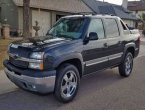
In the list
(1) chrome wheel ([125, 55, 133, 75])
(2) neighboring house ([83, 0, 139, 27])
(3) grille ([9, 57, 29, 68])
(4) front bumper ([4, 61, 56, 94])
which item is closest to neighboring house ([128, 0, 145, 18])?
(2) neighboring house ([83, 0, 139, 27])

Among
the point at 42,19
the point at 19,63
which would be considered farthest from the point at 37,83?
the point at 42,19

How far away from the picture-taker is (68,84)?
5.46 metres

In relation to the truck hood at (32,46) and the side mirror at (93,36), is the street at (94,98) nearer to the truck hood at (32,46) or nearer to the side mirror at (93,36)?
the truck hood at (32,46)

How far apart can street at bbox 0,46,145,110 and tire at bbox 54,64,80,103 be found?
0.17 m

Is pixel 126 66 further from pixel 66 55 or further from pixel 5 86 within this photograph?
pixel 5 86

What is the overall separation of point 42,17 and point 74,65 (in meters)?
17.7

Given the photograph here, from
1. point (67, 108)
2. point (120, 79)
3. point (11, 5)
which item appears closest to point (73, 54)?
point (67, 108)

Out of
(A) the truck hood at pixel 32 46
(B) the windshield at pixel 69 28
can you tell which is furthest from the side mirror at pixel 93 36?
(A) the truck hood at pixel 32 46

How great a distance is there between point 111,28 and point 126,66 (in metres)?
1.62

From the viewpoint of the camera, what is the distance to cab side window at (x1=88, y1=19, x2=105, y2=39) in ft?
20.0

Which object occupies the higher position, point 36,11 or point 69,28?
point 36,11

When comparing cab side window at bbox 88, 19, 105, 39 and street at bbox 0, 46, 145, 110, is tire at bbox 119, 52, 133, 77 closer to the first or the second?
street at bbox 0, 46, 145, 110

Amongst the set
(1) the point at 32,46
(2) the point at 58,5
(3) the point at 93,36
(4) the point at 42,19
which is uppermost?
(2) the point at 58,5

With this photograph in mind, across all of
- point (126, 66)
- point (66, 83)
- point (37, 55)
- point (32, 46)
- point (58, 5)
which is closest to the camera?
point (37, 55)
